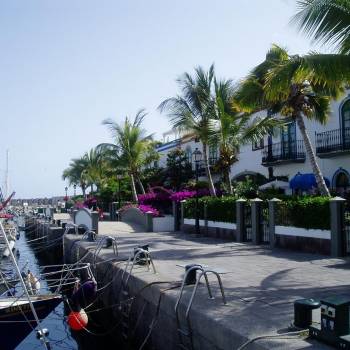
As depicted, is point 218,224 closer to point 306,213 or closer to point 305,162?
point 306,213

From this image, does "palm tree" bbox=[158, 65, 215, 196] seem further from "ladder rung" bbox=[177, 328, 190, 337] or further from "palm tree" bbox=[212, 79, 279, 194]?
"ladder rung" bbox=[177, 328, 190, 337]

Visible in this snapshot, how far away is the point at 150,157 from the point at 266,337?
34.0 m

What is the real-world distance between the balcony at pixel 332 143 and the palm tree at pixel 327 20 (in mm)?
14639

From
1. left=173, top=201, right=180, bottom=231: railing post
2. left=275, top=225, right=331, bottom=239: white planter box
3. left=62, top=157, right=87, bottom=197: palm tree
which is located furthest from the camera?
left=62, top=157, right=87, bottom=197: palm tree

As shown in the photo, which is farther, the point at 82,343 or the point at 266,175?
the point at 266,175

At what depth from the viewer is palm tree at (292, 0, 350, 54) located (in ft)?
39.9

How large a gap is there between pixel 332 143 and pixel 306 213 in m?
12.3

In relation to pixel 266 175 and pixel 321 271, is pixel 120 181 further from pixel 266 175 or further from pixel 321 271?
pixel 321 271

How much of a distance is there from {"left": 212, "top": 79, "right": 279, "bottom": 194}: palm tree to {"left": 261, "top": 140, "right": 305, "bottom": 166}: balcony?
543 cm

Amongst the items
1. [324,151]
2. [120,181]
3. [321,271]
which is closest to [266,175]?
[324,151]

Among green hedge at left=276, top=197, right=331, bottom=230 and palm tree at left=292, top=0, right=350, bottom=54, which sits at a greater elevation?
palm tree at left=292, top=0, right=350, bottom=54

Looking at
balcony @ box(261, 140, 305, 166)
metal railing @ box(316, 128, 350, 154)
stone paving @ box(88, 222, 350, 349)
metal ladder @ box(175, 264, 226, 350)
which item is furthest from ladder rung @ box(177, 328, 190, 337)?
balcony @ box(261, 140, 305, 166)

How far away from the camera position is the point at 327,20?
40.2 feet

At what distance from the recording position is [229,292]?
9305 mm
